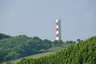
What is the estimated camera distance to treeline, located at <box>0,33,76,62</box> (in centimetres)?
6794

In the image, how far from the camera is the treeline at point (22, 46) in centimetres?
6794

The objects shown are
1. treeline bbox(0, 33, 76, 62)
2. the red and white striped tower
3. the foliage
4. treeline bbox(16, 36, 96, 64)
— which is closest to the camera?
treeline bbox(16, 36, 96, 64)

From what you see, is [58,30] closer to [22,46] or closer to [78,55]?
[22,46]

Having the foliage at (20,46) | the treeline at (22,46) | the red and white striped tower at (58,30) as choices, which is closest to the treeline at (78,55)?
the foliage at (20,46)

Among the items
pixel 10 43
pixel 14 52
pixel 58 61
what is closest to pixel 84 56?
pixel 58 61

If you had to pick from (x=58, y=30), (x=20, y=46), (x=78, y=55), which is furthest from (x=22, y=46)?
(x=78, y=55)

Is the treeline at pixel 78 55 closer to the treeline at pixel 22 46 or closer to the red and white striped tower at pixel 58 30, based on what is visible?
the treeline at pixel 22 46

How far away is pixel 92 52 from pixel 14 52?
143 feet

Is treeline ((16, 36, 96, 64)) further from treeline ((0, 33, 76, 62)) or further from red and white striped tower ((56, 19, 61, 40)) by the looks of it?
red and white striped tower ((56, 19, 61, 40))

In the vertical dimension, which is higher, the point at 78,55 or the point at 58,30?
the point at 58,30

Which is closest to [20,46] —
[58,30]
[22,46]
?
[22,46]

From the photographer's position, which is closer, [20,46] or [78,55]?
[78,55]

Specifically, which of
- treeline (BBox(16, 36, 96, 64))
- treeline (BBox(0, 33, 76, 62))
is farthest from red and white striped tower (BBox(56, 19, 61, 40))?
treeline (BBox(16, 36, 96, 64))

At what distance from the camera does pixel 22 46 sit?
7450 cm
